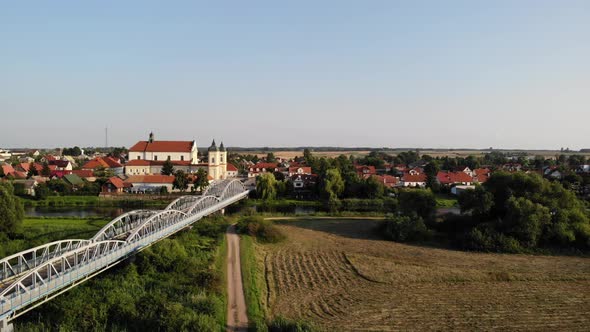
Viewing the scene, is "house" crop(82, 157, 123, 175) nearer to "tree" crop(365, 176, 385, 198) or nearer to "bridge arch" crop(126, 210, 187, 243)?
"tree" crop(365, 176, 385, 198)

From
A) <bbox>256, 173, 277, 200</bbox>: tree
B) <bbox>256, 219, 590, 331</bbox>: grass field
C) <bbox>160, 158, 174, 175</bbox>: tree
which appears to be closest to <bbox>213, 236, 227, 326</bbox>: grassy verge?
<bbox>256, 219, 590, 331</bbox>: grass field

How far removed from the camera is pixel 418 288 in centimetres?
2034

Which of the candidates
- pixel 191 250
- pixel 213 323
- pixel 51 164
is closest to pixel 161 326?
pixel 213 323

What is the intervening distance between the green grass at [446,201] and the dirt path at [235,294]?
88.9ft

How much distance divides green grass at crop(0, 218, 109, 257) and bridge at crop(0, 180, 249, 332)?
3.11m

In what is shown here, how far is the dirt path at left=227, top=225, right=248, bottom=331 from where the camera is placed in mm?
15977

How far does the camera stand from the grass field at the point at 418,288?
16.7 m

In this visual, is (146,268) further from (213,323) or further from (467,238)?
(467,238)

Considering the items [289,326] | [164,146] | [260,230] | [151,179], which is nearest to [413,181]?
[260,230]

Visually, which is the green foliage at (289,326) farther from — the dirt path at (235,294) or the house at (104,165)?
the house at (104,165)

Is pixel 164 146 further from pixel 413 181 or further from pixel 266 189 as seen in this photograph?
pixel 413 181

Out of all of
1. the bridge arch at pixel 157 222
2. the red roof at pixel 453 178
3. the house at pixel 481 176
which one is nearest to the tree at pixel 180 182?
the bridge arch at pixel 157 222

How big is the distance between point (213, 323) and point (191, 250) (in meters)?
11.3

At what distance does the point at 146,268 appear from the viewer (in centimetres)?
2133
